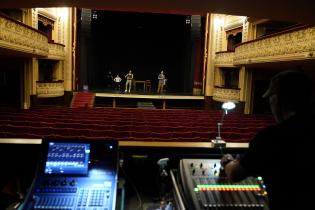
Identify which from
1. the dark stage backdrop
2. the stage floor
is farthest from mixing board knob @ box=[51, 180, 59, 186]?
the dark stage backdrop

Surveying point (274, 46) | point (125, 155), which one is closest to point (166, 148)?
point (125, 155)

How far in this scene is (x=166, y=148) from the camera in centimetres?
222

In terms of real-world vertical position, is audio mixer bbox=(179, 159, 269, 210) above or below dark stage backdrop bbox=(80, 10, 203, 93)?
below

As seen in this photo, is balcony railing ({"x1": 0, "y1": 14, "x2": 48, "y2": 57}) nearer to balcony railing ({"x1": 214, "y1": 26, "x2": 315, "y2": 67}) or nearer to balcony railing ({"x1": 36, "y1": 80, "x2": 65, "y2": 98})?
balcony railing ({"x1": 36, "y1": 80, "x2": 65, "y2": 98})

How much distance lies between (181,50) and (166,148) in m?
18.7

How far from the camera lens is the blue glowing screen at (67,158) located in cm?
187

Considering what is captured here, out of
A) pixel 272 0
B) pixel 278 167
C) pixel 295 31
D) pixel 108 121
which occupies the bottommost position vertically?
pixel 108 121

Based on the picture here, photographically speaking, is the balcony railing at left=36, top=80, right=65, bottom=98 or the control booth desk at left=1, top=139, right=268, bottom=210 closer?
the control booth desk at left=1, top=139, right=268, bottom=210

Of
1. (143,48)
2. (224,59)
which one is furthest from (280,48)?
(143,48)

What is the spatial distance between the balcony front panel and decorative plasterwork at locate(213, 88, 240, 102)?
2103 mm

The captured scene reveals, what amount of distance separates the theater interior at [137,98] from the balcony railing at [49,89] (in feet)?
0.26

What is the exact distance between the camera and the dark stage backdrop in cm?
1869

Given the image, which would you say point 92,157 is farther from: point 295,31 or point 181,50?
point 181,50

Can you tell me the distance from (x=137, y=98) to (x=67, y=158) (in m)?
15.1
